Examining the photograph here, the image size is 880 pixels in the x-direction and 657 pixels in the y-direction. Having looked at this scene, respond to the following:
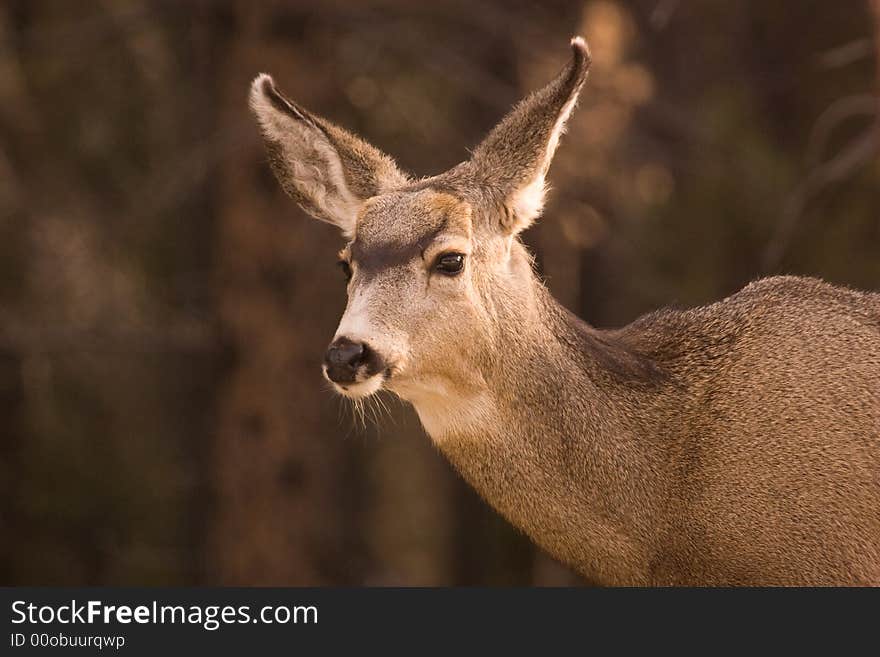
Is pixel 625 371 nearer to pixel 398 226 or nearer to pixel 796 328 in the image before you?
pixel 796 328

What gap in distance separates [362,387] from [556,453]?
1092 mm

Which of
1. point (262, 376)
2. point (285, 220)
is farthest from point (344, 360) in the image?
point (262, 376)

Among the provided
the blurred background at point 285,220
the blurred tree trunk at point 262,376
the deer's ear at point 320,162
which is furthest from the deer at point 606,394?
the blurred tree trunk at point 262,376

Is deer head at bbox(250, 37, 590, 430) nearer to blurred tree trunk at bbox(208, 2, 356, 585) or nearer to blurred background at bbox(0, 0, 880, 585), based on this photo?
blurred background at bbox(0, 0, 880, 585)

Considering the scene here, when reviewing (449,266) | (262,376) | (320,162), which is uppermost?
(262,376)

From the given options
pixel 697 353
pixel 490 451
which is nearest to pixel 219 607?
pixel 490 451

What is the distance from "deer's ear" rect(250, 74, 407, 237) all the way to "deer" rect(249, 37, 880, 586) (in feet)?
1.89

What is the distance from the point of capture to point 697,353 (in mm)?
7598

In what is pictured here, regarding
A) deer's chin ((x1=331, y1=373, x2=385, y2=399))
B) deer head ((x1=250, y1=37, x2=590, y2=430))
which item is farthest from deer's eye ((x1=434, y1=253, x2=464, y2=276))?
deer's chin ((x1=331, y1=373, x2=385, y2=399))

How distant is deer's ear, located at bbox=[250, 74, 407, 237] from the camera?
8.12 metres

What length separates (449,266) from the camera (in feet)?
23.5

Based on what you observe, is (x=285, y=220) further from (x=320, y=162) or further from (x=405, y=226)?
(x=405, y=226)

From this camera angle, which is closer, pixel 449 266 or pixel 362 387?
pixel 362 387

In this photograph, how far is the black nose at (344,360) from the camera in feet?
21.6
